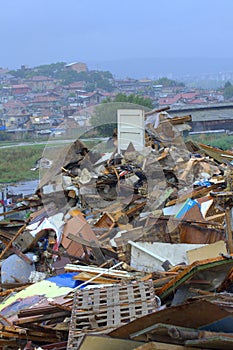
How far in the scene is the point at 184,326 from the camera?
2633 millimetres

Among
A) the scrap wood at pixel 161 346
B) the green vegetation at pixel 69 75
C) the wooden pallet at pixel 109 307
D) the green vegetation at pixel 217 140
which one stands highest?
the green vegetation at pixel 69 75

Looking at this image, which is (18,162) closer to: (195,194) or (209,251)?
(195,194)

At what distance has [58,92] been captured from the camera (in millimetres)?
45938

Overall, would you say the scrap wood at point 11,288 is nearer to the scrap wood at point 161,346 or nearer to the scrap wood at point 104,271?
the scrap wood at point 104,271

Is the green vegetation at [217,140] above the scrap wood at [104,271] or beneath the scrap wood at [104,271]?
beneath

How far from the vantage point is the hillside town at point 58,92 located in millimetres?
27922

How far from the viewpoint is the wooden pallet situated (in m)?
3.30

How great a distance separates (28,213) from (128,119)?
7.24ft

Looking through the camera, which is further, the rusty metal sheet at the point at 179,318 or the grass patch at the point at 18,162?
the grass patch at the point at 18,162

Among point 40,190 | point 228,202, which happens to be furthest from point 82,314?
point 40,190

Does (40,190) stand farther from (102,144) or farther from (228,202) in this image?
(228,202)

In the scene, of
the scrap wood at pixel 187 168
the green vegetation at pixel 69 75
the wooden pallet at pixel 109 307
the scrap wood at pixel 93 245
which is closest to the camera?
the wooden pallet at pixel 109 307

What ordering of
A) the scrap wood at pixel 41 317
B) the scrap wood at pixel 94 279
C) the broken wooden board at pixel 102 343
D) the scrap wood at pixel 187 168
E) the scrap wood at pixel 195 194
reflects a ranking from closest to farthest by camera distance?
the broken wooden board at pixel 102 343
the scrap wood at pixel 41 317
the scrap wood at pixel 94 279
the scrap wood at pixel 195 194
the scrap wood at pixel 187 168

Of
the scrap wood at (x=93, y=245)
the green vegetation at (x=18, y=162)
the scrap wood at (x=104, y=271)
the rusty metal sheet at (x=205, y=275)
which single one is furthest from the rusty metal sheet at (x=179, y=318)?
the green vegetation at (x=18, y=162)
